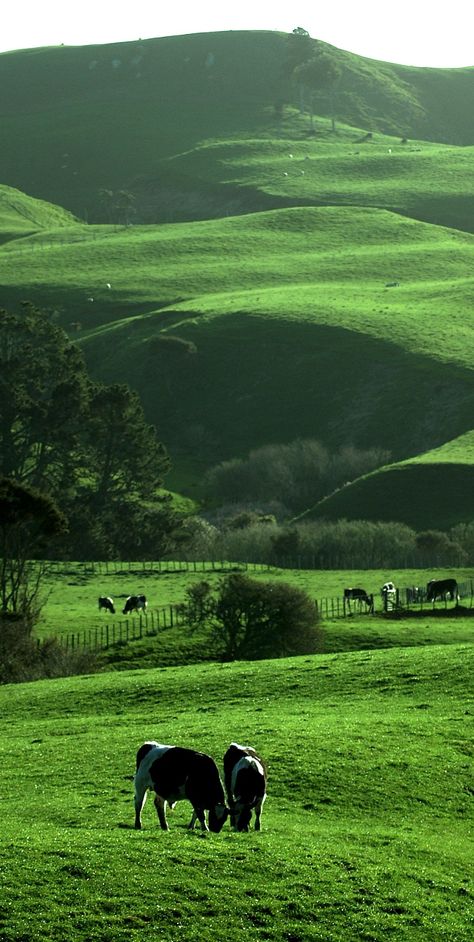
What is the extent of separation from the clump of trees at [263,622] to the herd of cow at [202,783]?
30.8m

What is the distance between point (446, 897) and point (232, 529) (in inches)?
3383

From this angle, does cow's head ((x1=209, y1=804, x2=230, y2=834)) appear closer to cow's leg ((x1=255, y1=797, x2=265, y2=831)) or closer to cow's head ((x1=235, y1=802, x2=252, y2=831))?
cow's head ((x1=235, y1=802, x2=252, y2=831))

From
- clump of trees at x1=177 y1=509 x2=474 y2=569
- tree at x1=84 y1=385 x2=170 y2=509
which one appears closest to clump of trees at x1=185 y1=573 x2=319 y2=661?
clump of trees at x1=177 y1=509 x2=474 y2=569

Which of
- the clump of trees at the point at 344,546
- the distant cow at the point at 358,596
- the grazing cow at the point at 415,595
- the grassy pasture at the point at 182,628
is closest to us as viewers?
the grassy pasture at the point at 182,628

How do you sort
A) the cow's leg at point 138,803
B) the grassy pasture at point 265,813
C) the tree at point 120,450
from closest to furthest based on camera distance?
the grassy pasture at point 265,813 → the cow's leg at point 138,803 → the tree at point 120,450

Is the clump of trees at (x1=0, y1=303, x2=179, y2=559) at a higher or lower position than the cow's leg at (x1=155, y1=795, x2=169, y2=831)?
higher

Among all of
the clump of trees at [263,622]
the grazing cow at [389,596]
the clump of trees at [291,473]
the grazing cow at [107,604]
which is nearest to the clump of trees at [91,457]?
the clump of trees at [291,473]

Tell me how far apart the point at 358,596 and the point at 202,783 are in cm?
4508

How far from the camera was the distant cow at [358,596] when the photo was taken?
216ft

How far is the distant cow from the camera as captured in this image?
2594 inches

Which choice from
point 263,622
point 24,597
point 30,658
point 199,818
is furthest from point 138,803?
point 24,597

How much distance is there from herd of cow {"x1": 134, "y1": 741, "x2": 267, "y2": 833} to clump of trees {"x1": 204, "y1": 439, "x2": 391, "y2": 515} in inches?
3961

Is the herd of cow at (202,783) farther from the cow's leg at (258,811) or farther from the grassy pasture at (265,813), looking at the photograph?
the grassy pasture at (265,813)

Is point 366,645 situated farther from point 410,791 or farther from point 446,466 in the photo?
point 446,466
